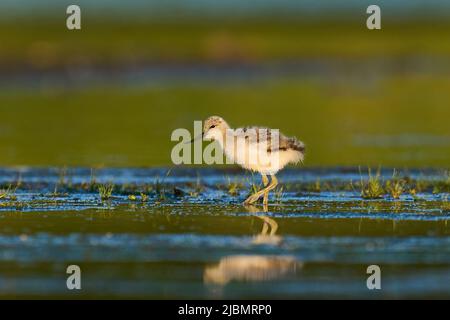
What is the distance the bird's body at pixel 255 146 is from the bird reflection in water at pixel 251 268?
3.19 metres

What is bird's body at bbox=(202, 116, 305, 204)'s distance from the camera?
45.6ft

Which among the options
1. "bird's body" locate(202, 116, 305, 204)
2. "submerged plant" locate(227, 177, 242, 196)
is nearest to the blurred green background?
"submerged plant" locate(227, 177, 242, 196)

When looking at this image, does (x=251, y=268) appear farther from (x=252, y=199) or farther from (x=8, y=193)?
(x=8, y=193)

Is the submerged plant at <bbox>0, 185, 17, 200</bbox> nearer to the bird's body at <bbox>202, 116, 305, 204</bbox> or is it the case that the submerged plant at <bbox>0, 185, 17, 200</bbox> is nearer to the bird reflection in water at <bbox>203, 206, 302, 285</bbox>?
the bird's body at <bbox>202, 116, 305, 204</bbox>

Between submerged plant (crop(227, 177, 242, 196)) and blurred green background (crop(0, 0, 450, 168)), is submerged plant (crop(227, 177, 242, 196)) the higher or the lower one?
the lower one

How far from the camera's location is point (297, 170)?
1805 cm

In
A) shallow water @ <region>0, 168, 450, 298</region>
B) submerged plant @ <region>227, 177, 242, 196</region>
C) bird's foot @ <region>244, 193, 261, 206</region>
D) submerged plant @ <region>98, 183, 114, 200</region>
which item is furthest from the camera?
submerged plant @ <region>227, 177, 242, 196</region>

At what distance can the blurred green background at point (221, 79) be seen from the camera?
74.6 ft

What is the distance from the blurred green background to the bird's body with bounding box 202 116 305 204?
195 inches

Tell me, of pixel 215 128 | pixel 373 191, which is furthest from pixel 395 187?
pixel 215 128

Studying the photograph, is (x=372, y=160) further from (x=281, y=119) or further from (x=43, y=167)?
(x=281, y=119)

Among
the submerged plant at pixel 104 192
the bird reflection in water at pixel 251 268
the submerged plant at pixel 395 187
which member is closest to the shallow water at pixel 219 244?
the bird reflection in water at pixel 251 268

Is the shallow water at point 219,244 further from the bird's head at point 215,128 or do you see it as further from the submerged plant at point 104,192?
the bird's head at point 215,128
